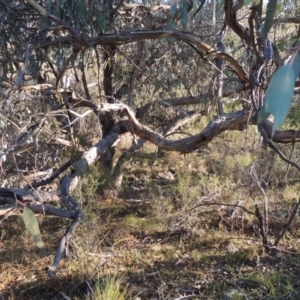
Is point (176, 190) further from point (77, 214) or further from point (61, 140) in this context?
point (77, 214)

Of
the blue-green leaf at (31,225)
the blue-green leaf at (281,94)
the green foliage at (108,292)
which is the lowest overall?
the green foliage at (108,292)

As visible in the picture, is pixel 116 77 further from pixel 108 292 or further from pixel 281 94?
pixel 281 94

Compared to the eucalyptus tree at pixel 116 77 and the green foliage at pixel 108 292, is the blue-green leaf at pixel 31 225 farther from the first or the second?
the green foliage at pixel 108 292

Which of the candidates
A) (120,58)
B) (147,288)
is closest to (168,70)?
(120,58)

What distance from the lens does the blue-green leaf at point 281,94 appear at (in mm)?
700

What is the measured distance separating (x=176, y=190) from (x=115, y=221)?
82 cm

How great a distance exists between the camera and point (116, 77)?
15.4 ft

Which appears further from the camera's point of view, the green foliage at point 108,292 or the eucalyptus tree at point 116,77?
the green foliage at point 108,292

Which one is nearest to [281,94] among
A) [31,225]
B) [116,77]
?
[31,225]

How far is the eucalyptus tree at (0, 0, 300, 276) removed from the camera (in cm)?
212

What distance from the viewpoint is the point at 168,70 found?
4457 mm

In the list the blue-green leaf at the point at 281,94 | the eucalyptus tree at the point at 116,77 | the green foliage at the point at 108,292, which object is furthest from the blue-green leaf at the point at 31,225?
the green foliage at the point at 108,292

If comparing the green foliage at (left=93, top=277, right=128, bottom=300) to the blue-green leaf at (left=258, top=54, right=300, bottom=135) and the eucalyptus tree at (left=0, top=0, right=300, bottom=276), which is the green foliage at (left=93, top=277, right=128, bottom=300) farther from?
the blue-green leaf at (left=258, top=54, right=300, bottom=135)

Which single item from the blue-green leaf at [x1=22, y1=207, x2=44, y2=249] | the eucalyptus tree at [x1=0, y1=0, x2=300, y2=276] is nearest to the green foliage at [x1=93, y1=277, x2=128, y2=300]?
the eucalyptus tree at [x1=0, y1=0, x2=300, y2=276]
